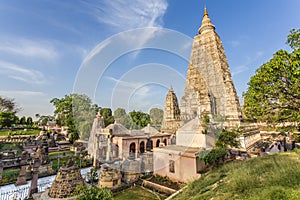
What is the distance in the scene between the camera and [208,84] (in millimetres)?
23125

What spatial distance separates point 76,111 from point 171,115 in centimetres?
2030

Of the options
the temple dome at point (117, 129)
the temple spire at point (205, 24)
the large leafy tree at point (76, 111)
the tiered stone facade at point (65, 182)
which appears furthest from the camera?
the temple spire at point (205, 24)

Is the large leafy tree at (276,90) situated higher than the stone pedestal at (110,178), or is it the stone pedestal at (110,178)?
the large leafy tree at (276,90)

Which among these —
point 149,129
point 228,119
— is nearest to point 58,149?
point 149,129

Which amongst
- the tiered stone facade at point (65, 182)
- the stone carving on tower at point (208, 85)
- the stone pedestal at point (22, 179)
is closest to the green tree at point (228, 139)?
the stone carving on tower at point (208, 85)

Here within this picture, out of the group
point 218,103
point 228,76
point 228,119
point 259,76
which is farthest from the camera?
point 228,76

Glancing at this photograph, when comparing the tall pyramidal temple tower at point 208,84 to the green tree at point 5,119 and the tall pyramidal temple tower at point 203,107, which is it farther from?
the green tree at point 5,119

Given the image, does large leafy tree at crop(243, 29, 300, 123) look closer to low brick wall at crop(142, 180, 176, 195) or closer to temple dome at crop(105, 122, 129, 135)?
low brick wall at crop(142, 180, 176, 195)

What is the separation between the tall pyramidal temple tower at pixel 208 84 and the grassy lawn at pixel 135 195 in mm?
13150

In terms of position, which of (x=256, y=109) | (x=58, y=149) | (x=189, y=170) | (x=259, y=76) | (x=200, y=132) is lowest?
(x=58, y=149)

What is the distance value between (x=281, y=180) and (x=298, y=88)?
503 cm

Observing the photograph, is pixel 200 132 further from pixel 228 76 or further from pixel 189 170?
pixel 228 76

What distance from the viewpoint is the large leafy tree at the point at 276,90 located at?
702 cm

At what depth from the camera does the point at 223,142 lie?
1326cm
